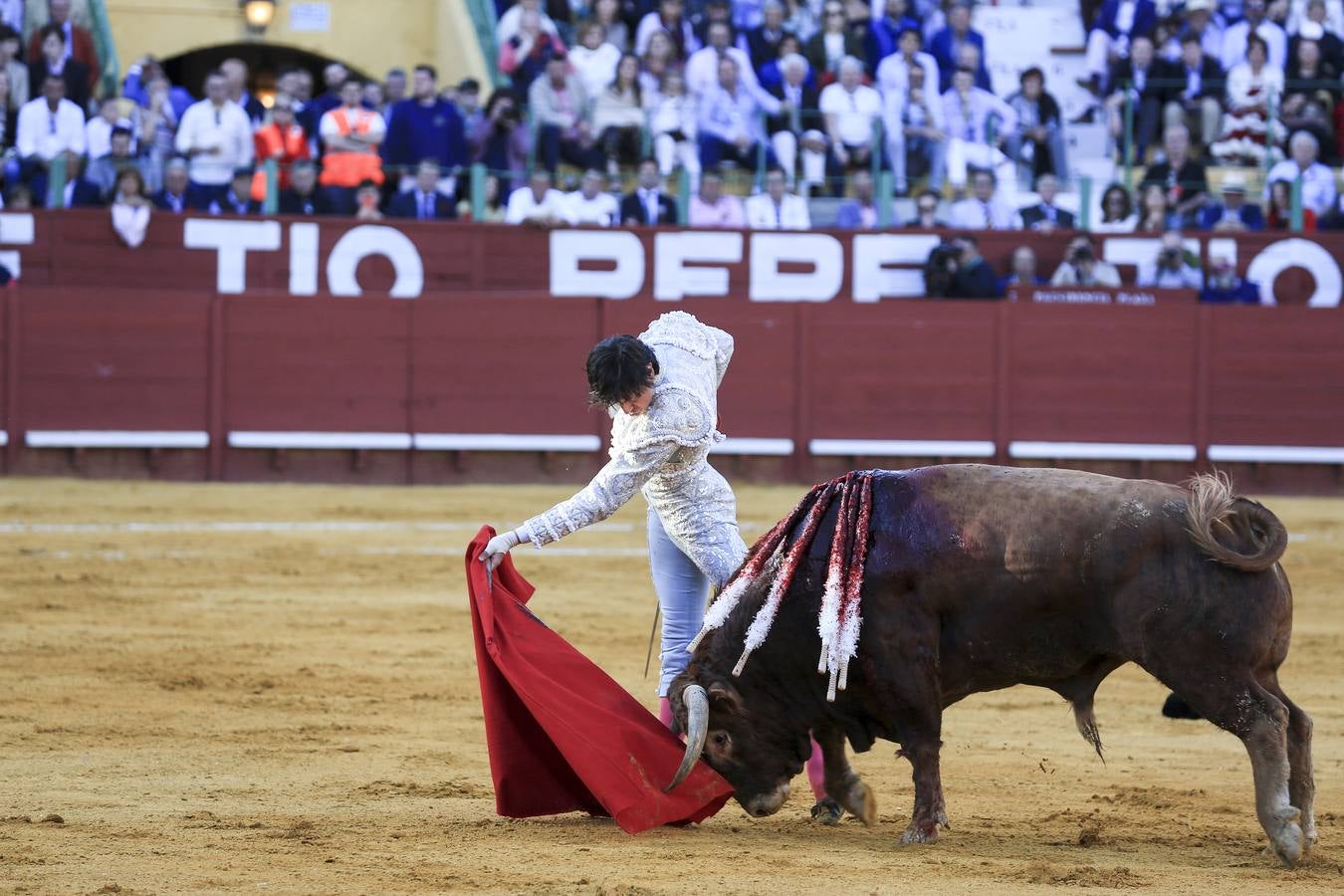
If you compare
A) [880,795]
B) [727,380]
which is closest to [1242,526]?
[880,795]

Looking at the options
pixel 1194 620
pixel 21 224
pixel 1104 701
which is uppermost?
pixel 21 224

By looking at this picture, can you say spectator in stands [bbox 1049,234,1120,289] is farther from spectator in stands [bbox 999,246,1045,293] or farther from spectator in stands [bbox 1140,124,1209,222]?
spectator in stands [bbox 1140,124,1209,222]

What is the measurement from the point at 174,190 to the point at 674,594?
29.3 ft

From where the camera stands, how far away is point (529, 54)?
13.7m

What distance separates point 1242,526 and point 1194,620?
0.24 meters

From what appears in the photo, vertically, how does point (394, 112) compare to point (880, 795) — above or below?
above

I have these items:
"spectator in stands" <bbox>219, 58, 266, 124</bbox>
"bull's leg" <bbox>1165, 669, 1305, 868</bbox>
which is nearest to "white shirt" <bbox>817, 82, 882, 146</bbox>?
"spectator in stands" <bbox>219, 58, 266, 124</bbox>

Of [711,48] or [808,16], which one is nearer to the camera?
[711,48]

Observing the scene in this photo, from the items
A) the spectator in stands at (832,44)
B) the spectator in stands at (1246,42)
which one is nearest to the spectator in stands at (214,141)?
the spectator in stands at (832,44)

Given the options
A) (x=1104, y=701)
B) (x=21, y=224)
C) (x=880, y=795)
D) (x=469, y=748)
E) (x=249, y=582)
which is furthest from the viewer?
(x=21, y=224)

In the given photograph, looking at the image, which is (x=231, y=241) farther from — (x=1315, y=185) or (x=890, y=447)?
(x=1315, y=185)

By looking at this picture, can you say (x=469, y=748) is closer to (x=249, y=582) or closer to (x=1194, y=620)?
(x=1194, y=620)

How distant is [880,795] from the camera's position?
5098mm

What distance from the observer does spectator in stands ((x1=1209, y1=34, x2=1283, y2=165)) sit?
13977 millimetres
